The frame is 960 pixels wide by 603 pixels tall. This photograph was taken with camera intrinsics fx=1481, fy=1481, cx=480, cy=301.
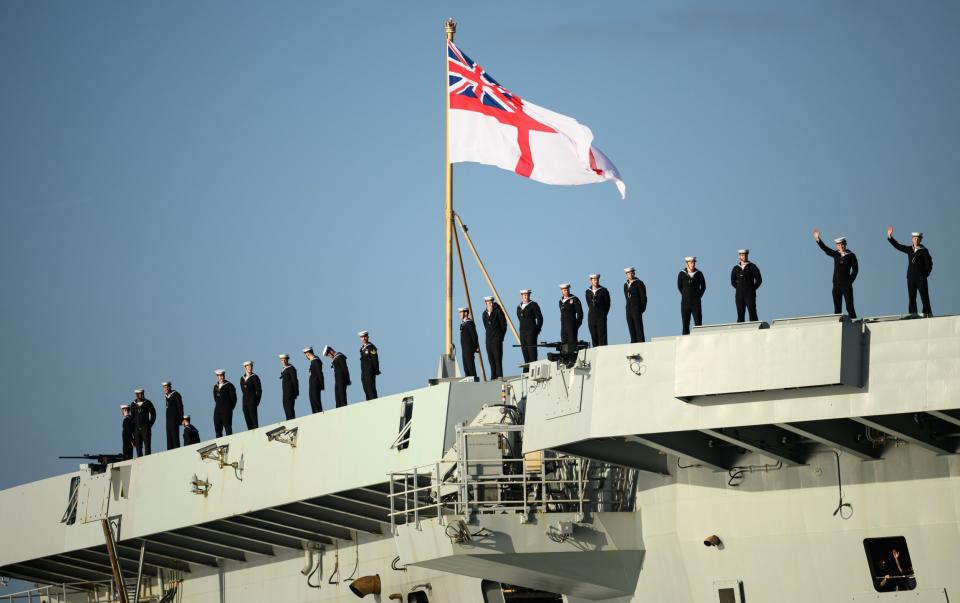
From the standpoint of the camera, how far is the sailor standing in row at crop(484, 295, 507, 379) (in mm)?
27688

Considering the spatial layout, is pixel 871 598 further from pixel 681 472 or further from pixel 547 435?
pixel 547 435

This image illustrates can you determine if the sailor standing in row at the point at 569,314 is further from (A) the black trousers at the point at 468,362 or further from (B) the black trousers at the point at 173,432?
(B) the black trousers at the point at 173,432

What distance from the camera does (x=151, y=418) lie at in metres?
34.3

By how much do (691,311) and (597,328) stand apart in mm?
1865

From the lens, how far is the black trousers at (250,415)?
31047mm

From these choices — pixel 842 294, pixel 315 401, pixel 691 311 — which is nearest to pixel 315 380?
pixel 315 401

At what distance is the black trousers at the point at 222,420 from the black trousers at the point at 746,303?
42.3 ft

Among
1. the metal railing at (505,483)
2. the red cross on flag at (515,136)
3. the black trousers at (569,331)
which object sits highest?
the red cross on flag at (515,136)

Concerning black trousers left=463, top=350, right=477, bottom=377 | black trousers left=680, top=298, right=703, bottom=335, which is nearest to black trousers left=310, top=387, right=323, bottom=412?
black trousers left=463, top=350, right=477, bottom=377

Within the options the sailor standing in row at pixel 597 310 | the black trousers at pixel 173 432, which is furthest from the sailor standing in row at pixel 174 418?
the sailor standing in row at pixel 597 310

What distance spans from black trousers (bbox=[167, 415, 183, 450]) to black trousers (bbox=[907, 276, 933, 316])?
692 inches

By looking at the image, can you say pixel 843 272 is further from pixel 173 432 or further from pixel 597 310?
pixel 173 432

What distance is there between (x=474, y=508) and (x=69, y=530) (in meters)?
14.8

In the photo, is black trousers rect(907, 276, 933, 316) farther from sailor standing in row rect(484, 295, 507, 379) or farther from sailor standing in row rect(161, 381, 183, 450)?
sailor standing in row rect(161, 381, 183, 450)
